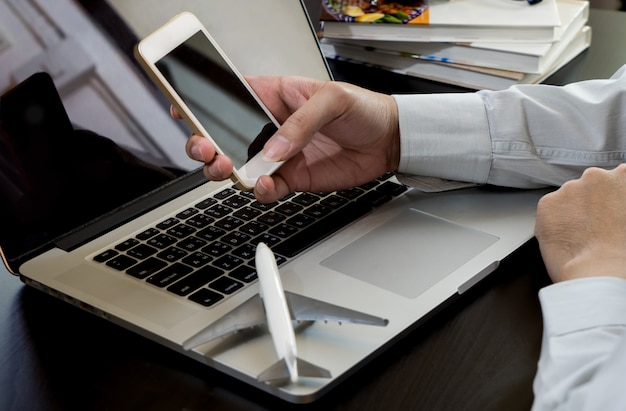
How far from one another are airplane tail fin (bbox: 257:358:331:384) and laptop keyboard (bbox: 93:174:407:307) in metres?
0.13

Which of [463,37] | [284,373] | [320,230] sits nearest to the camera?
[284,373]

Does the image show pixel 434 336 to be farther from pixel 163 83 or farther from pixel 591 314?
pixel 163 83

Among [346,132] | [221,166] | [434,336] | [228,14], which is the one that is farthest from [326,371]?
[228,14]

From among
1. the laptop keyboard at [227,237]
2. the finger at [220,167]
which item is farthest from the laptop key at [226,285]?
the finger at [220,167]

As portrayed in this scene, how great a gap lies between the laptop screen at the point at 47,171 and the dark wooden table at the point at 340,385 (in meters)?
0.08

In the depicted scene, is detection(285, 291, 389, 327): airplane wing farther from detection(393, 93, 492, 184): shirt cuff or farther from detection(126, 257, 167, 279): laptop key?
detection(393, 93, 492, 184): shirt cuff

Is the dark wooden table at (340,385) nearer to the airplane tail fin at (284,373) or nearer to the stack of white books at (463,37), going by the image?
the airplane tail fin at (284,373)

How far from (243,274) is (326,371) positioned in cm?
18

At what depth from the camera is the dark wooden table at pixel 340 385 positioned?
0.64 meters

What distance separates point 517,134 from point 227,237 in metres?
0.36

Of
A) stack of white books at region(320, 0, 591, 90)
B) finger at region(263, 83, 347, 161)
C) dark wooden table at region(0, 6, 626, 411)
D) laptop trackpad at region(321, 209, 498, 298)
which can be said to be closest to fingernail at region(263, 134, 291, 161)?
finger at region(263, 83, 347, 161)

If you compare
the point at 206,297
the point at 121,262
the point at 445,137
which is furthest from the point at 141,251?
the point at 445,137

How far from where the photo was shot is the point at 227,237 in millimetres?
834

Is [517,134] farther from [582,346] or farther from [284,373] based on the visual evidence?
[284,373]
